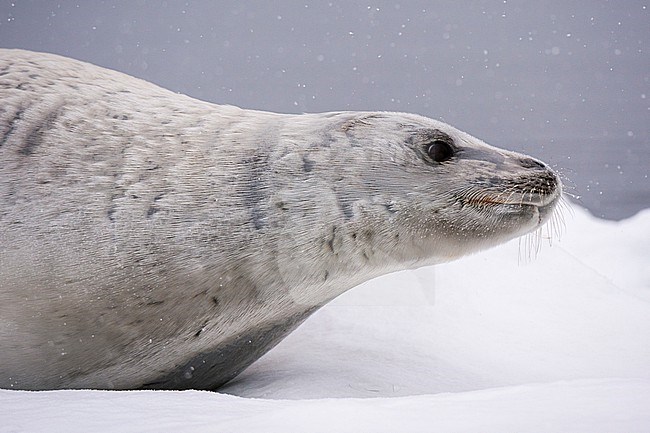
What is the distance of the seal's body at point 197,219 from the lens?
4.44 ft

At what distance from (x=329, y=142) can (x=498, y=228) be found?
1.27 ft

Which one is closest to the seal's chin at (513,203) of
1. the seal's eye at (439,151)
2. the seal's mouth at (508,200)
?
the seal's mouth at (508,200)

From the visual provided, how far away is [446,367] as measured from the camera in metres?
1.69

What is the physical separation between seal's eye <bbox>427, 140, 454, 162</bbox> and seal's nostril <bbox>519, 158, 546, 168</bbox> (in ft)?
0.49

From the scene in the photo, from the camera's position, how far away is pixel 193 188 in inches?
57.0

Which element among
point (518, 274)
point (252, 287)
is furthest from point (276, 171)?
point (518, 274)

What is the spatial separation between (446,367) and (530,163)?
1.64ft

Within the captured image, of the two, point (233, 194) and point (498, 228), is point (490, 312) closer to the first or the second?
point (498, 228)

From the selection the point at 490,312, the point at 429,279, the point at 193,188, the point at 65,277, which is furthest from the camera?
the point at 429,279

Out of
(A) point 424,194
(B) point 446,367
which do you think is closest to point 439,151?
(A) point 424,194

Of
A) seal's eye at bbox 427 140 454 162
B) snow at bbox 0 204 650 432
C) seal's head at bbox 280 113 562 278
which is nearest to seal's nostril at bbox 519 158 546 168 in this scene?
seal's head at bbox 280 113 562 278

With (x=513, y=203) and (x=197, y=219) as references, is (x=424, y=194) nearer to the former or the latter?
(x=513, y=203)

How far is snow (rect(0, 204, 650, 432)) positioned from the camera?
85 cm

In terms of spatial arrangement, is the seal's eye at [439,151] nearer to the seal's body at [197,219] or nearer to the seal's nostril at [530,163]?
the seal's body at [197,219]
